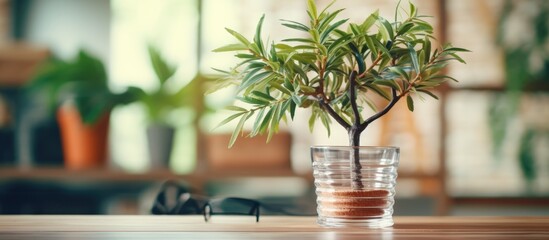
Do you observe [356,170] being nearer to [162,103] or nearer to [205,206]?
[205,206]

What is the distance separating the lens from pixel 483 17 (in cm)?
320

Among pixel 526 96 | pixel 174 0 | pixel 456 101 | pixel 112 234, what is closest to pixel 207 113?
pixel 174 0

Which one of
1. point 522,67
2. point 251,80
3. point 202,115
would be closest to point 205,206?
point 251,80

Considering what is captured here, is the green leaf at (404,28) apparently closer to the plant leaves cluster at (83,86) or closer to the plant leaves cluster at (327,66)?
the plant leaves cluster at (327,66)

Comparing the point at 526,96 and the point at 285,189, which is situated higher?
the point at 526,96

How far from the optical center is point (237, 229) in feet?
3.50

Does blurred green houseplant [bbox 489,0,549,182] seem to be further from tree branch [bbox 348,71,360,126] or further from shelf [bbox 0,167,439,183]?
tree branch [bbox 348,71,360,126]

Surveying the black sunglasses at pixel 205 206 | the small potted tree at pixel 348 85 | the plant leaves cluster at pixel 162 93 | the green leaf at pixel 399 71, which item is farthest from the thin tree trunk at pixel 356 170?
the plant leaves cluster at pixel 162 93

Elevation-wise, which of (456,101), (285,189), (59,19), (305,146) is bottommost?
(285,189)

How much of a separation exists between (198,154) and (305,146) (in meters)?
0.51

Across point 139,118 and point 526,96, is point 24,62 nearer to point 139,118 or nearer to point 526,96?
point 139,118

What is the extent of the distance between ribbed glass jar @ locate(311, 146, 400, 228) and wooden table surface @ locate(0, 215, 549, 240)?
0.08ft

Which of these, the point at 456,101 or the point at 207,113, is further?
the point at 456,101

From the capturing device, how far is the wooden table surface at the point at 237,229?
966mm
